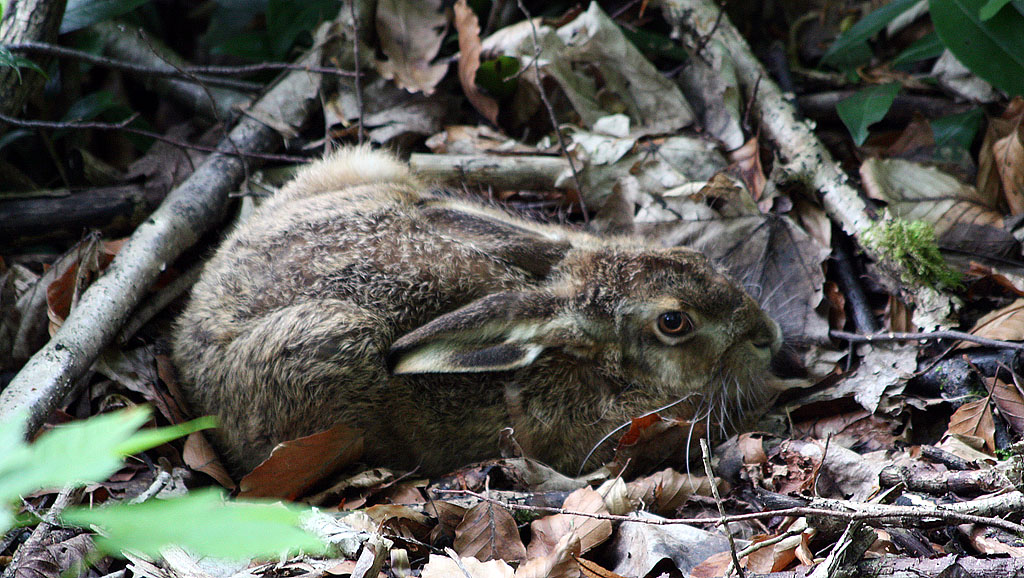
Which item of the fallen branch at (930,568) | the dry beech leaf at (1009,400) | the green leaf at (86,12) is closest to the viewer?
the fallen branch at (930,568)

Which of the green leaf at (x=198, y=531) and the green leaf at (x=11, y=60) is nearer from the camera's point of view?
the green leaf at (x=198, y=531)

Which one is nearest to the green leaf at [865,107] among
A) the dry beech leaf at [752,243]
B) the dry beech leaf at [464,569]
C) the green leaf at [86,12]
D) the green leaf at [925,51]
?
the green leaf at [925,51]

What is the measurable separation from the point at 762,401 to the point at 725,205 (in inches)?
50.4

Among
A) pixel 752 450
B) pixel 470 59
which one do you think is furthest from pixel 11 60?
pixel 752 450

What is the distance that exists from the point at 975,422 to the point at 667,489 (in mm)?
1457

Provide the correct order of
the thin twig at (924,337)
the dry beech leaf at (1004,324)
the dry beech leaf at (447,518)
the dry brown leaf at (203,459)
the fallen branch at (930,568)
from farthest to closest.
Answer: the dry brown leaf at (203,459), the dry beech leaf at (1004,324), the thin twig at (924,337), the dry beech leaf at (447,518), the fallen branch at (930,568)

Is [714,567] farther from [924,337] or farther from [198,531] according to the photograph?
[198,531]

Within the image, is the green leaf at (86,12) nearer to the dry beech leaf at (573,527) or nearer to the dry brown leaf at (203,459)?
the dry brown leaf at (203,459)

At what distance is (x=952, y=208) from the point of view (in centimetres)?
444

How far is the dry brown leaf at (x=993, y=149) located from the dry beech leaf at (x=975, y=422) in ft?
5.14

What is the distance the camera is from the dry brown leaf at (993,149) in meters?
4.55

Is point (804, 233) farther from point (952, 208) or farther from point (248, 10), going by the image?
point (248, 10)

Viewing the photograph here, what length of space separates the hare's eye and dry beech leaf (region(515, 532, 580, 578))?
164cm

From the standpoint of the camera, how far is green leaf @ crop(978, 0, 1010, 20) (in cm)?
430
